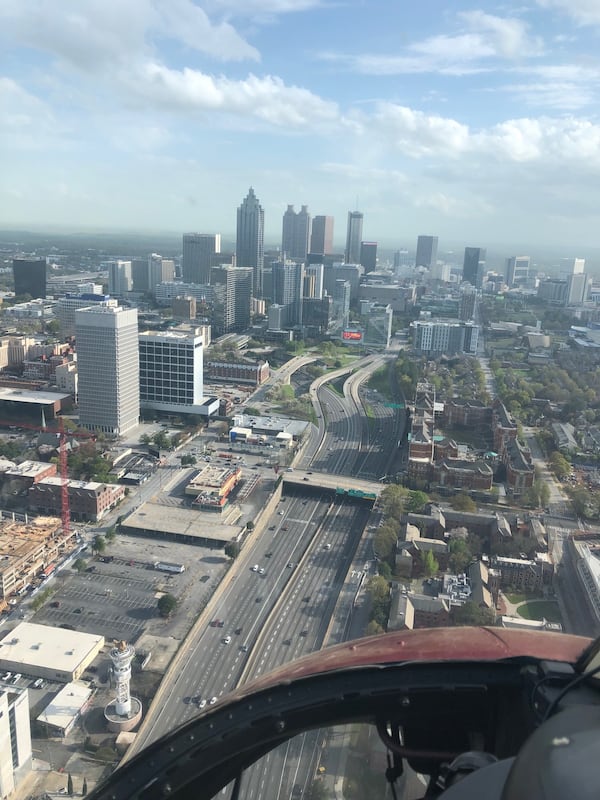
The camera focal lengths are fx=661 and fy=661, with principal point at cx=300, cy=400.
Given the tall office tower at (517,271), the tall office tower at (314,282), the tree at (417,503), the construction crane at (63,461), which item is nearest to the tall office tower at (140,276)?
the tall office tower at (314,282)

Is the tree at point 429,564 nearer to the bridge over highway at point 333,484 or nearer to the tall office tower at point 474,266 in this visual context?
the bridge over highway at point 333,484

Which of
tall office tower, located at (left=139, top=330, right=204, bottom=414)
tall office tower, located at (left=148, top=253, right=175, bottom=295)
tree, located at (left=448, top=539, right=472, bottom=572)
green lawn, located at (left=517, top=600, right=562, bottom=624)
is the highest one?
tall office tower, located at (left=148, top=253, right=175, bottom=295)

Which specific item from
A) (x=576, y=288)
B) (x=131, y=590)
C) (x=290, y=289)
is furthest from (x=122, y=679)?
(x=576, y=288)

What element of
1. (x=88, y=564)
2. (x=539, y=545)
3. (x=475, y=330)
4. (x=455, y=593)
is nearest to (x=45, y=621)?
(x=88, y=564)

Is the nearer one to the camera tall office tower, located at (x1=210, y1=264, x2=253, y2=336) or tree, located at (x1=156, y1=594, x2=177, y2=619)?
tree, located at (x1=156, y1=594, x2=177, y2=619)

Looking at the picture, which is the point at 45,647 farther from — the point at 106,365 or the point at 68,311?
the point at 68,311

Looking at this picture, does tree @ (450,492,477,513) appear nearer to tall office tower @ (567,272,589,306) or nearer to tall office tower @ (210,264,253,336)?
tall office tower @ (210,264,253,336)

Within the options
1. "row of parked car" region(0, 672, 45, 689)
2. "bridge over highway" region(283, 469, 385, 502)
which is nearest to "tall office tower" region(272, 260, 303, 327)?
"bridge over highway" region(283, 469, 385, 502)

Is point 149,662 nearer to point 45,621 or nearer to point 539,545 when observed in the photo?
point 45,621
